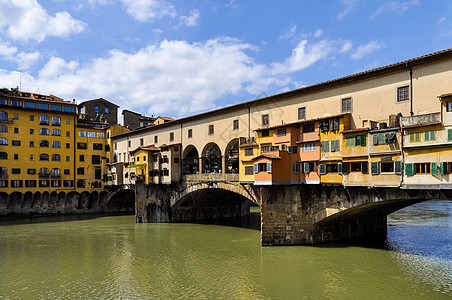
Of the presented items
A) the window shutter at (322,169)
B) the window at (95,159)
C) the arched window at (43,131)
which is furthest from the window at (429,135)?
the arched window at (43,131)

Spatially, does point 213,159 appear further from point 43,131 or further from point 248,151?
point 43,131

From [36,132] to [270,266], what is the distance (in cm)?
5293

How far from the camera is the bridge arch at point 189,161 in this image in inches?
1942

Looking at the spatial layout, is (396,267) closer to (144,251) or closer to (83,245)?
(144,251)

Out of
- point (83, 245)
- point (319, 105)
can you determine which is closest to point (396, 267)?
point (319, 105)

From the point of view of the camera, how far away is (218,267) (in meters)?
26.7

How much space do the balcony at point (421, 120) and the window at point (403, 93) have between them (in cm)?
298

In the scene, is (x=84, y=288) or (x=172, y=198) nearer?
(x=84, y=288)

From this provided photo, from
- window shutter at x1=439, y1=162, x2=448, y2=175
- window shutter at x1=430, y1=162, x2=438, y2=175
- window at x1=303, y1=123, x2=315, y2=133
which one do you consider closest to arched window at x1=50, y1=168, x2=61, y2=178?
window at x1=303, y1=123, x2=315, y2=133

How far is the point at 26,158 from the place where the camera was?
60562 millimetres

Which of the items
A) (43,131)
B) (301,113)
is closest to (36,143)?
(43,131)

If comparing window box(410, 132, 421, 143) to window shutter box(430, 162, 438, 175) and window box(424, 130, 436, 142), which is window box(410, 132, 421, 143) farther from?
window shutter box(430, 162, 438, 175)

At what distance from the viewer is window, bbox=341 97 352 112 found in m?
29.6

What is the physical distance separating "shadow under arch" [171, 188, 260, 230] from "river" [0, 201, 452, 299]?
29.0 ft
